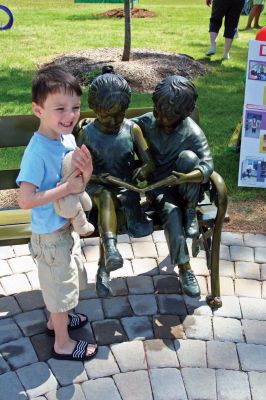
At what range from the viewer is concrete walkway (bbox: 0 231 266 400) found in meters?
2.88

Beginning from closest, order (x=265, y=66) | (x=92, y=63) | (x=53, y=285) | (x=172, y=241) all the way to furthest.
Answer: (x=53, y=285)
(x=172, y=241)
(x=265, y=66)
(x=92, y=63)

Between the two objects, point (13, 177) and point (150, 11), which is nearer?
point (13, 177)

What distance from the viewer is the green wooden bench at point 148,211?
331 centimetres

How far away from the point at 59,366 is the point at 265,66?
3346 mm

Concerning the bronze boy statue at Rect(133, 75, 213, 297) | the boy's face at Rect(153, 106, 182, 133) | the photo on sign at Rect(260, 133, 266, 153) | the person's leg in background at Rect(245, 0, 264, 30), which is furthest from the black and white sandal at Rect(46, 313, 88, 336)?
the person's leg in background at Rect(245, 0, 264, 30)

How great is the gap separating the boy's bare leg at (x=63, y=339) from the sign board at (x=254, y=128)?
8.87 feet

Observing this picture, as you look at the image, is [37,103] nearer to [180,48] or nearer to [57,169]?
[57,169]

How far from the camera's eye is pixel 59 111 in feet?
8.41

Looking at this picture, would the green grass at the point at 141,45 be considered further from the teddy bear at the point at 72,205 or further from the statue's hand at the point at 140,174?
the teddy bear at the point at 72,205

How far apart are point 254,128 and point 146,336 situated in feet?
8.73

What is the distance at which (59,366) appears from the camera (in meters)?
3.02

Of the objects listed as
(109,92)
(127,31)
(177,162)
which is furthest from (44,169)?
(127,31)

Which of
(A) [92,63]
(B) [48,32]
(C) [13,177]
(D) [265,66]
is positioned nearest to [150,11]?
(B) [48,32]

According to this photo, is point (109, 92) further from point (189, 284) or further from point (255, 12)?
point (255, 12)
